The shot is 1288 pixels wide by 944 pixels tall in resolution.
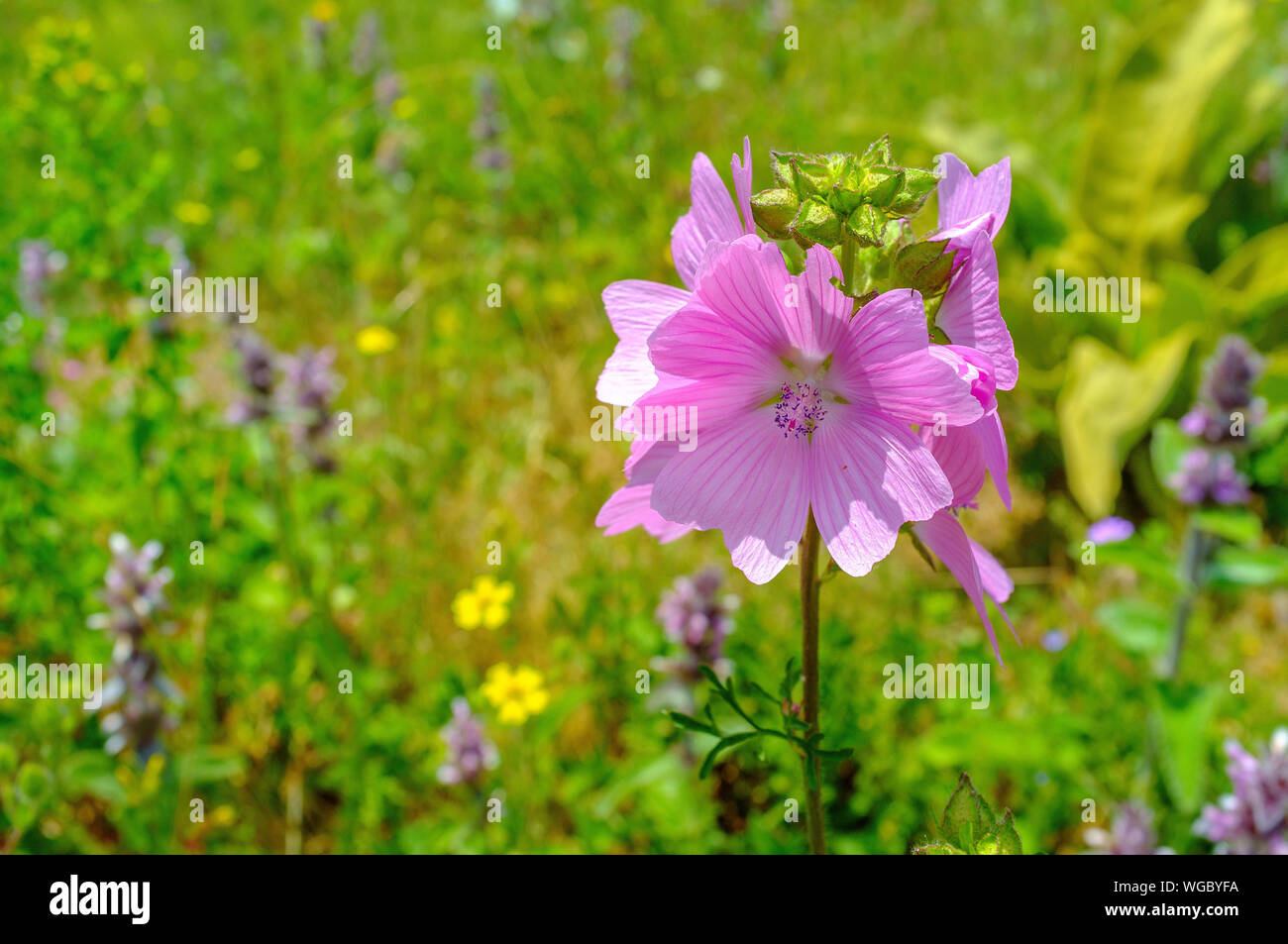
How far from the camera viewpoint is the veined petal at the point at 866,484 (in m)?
0.87

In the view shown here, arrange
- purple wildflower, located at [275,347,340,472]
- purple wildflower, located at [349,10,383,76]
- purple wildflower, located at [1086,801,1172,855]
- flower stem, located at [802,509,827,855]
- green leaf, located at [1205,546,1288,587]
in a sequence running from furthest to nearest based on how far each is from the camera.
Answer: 1. purple wildflower, located at [349,10,383,76]
2. purple wildflower, located at [275,347,340,472]
3. green leaf, located at [1205,546,1288,587]
4. purple wildflower, located at [1086,801,1172,855]
5. flower stem, located at [802,509,827,855]

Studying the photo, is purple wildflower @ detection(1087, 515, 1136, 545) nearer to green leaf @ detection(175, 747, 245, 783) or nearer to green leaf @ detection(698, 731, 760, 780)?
green leaf @ detection(698, 731, 760, 780)

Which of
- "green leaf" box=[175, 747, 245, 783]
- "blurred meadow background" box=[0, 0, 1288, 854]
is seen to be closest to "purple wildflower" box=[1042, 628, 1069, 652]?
"blurred meadow background" box=[0, 0, 1288, 854]

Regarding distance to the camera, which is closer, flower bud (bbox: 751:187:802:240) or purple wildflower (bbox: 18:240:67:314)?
flower bud (bbox: 751:187:802:240)

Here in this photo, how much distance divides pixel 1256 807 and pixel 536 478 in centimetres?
207

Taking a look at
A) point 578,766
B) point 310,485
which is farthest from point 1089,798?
point 310,485

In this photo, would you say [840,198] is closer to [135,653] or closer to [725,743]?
[725,743]

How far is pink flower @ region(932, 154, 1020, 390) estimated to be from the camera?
0.89 metres

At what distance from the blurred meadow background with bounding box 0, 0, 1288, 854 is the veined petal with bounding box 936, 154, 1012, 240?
829 millimetres

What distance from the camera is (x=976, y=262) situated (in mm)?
895

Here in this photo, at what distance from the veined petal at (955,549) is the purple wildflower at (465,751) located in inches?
51.1
